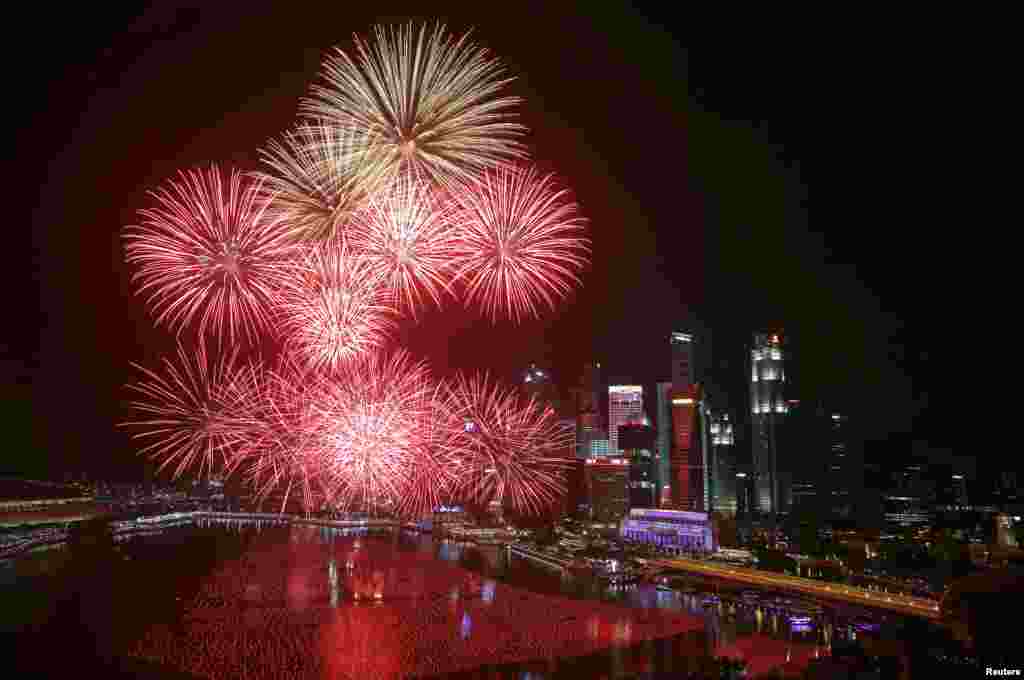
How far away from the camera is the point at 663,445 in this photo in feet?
252

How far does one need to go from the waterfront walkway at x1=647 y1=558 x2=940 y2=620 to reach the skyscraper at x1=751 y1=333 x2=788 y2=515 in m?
49.9

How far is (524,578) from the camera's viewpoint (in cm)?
2625

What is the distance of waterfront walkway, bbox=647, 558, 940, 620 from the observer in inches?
766

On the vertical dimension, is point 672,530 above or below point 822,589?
below

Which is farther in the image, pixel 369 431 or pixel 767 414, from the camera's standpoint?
pixel 767 414

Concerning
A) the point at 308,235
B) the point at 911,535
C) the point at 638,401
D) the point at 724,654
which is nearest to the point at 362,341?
the point at 308,235

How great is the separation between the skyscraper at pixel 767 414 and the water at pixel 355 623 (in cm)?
5302

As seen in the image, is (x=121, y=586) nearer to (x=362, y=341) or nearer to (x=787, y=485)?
(x=362, y=341)

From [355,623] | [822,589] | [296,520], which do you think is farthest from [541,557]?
[296,520]

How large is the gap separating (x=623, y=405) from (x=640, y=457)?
22.3 feet

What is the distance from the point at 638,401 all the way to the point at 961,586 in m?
70.8

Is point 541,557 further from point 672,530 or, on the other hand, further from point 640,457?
point 640,457

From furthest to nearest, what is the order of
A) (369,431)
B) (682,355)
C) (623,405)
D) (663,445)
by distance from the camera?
(682,355)
(623,405)
(663,445)
(369,431)

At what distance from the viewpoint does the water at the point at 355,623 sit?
1298 cm
